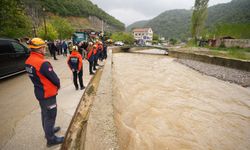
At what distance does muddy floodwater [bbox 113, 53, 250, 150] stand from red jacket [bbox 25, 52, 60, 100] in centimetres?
251

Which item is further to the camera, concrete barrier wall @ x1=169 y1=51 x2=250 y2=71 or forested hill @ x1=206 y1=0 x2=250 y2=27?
forested hill @ x1=206 y1=0 x2=250 y2=27

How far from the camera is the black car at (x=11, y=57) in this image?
538cm

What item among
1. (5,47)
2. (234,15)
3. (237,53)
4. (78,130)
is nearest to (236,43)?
(237,53)

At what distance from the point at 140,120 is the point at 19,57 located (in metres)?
6.34

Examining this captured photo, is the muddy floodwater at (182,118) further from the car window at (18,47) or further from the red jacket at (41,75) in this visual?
the car window at (18,47)

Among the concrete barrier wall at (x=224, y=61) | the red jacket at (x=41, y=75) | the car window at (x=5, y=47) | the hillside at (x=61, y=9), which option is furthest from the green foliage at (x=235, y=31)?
the hillside at (x=61, y=9)

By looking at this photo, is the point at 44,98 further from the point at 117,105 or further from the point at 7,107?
the point at 117,105

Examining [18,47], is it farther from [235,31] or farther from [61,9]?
[61,9]

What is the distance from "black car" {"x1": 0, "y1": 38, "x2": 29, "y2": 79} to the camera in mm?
5375

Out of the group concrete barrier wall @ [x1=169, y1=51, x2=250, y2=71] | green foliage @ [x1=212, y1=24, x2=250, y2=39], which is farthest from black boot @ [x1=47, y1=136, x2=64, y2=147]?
green foliage @ [x1=212, y1=24, x2=250, y2=39]

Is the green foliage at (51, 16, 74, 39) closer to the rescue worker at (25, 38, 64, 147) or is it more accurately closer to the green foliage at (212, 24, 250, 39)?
the green foliage at (212, 24, 250, 39)

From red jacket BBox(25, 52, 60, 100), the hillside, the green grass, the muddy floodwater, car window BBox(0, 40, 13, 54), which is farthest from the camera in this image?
the hillside

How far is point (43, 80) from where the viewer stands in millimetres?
1919

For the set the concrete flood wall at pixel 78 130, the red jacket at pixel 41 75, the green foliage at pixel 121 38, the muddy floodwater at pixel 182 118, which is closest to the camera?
the red jacket at pixel 41 75
